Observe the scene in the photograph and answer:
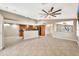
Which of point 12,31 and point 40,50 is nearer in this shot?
point 40,50

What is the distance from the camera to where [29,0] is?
4.65m

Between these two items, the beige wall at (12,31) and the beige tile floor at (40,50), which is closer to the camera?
the beige tile floor at (40,50)

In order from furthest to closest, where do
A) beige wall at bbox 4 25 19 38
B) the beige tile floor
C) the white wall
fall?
beige wall at bbox 4 25 19 38
the white wall
the beige tile floor

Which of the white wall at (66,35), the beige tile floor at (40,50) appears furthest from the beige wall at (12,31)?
the beige tile floor at (40,50)

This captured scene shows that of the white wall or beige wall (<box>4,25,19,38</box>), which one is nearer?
the white wall

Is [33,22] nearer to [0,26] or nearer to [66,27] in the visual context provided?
[66,27]

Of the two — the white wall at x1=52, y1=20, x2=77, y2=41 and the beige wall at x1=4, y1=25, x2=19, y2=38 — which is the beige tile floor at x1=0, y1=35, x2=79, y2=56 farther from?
the beige wall at x1=4, y1=25, x2=19, y2=38

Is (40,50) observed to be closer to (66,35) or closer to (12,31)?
(66,35)

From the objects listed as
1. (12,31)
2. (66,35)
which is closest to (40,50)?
(66,35)

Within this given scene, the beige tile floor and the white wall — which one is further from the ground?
the white wall

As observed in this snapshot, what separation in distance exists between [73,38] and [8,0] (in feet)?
26.1

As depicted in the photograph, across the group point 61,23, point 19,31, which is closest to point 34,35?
point 19,31

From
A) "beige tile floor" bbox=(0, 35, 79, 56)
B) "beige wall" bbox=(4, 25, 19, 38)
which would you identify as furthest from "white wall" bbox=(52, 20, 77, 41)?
"beige wall" bbox=(4, 25, 19, 38)

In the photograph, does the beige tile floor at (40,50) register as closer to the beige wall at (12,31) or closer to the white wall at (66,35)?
the white wall at (66,35)
